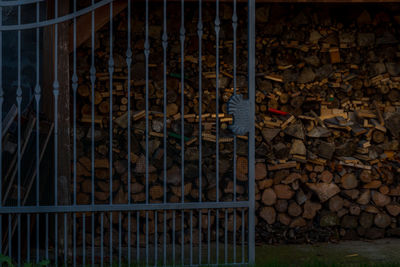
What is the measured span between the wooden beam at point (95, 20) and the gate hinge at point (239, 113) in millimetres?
1600

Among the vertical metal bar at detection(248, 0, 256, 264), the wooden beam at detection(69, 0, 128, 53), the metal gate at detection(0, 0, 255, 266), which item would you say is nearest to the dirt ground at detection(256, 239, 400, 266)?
the metal gate at detection(0, 0, 255, 266)

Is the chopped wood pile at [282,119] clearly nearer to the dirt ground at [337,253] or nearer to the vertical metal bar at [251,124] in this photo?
the dirt ground at [337,253]

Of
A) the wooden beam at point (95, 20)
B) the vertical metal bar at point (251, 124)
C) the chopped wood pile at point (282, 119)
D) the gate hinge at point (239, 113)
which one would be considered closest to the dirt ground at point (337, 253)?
the chopped wood pile at point (282, 119)

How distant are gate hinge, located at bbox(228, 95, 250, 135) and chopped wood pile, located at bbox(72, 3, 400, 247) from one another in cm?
168

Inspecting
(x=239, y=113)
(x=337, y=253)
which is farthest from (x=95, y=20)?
(x=337, y=253)

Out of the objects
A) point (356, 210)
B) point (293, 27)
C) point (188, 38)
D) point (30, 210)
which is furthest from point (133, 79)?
point (356, 210)

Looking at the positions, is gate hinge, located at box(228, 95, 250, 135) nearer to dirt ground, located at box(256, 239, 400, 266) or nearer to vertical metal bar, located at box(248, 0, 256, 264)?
vertical metal bar, located at box(248, 0, 256, 264)

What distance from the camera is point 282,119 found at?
234 inches

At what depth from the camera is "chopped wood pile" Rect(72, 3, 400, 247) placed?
576 cm

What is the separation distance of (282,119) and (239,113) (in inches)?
74.3

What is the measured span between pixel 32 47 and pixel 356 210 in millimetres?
3557

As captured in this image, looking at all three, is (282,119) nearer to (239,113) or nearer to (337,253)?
(337,253)

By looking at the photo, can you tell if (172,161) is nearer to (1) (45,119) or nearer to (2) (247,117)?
(1) (45,119)

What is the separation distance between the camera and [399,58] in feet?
20.3
